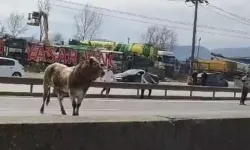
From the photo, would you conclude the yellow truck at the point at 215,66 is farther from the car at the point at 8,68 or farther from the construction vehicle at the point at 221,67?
the car at the point at 8,68

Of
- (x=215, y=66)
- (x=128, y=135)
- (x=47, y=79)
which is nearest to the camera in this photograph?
(x=128, y=135)

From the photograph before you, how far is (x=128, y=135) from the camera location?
207 inches

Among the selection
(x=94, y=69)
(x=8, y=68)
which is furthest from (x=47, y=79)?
(x=8, y=68)

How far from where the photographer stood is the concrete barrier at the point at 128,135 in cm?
446

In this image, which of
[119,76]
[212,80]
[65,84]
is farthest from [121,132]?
[212,80]

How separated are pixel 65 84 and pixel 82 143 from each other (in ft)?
27.3

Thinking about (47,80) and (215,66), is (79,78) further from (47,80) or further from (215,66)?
(215,66)

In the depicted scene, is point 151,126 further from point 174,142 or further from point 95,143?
point 95,143

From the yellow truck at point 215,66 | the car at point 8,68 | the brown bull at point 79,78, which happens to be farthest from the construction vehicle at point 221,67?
the brown bull at point 79,78

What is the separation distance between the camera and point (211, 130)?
6148mm

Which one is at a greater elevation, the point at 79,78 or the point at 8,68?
the point at 79,78

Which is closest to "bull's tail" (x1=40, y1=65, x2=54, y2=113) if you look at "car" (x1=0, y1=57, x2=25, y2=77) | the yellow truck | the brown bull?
the brown bull

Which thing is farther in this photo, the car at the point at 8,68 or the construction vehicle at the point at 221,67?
the construction vehicle at the point at 221,67

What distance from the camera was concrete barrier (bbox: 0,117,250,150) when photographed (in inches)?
176
